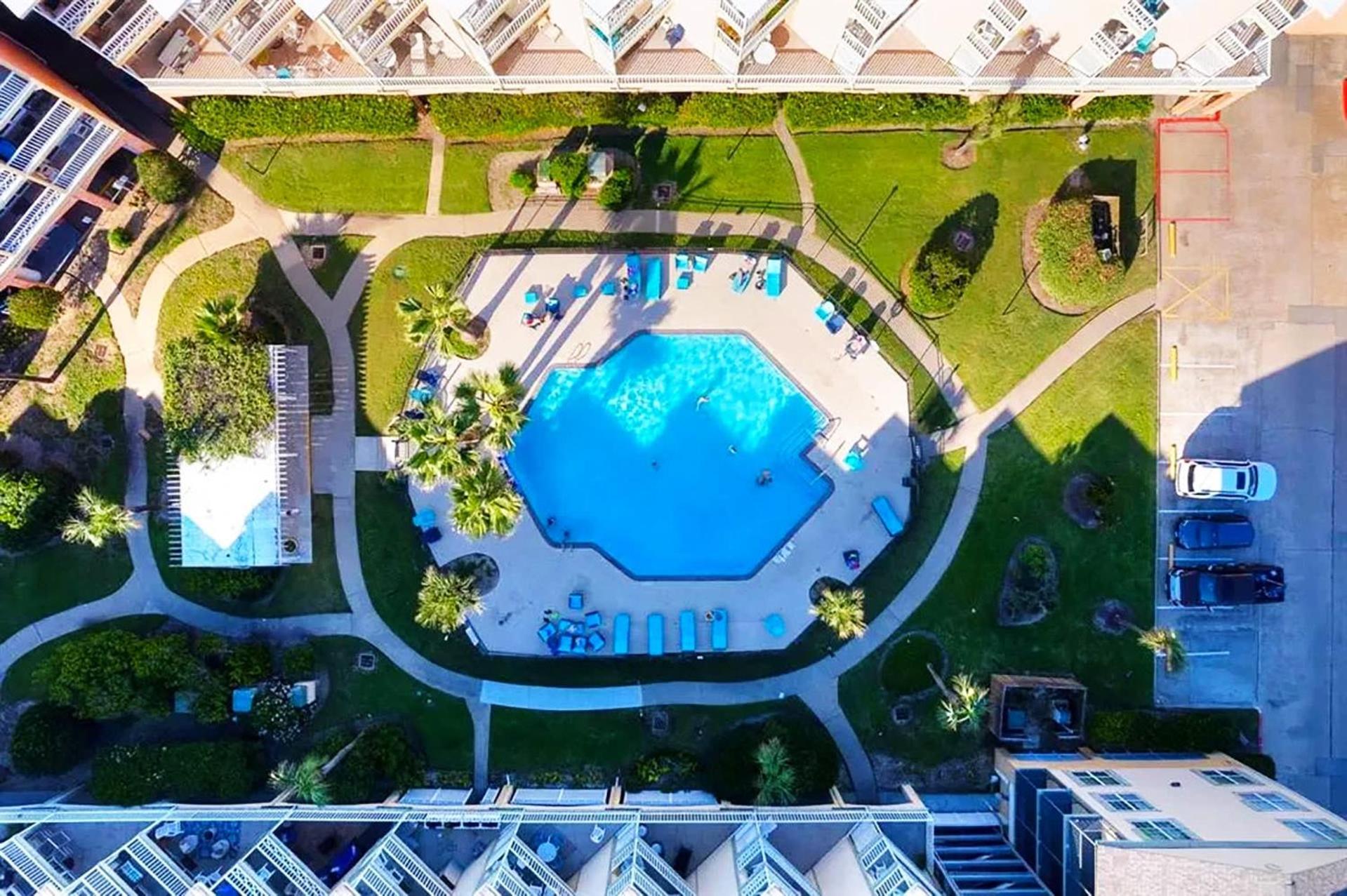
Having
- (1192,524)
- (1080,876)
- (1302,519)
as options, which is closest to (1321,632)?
(1302,519)

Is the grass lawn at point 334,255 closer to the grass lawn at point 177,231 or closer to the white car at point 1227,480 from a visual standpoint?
the grass lawn at point 177,231

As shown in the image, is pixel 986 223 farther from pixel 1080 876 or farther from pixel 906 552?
pixel 1080 876

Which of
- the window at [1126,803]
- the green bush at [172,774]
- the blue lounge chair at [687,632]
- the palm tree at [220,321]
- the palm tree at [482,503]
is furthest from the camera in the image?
the blue lounge chair at [687,632]

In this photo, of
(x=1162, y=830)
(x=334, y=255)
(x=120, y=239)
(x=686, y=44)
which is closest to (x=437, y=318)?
(x=334, y=255)

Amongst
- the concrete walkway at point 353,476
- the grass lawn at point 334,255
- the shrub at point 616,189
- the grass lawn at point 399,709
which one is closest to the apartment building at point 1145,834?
the concrete walkway at point 353,476

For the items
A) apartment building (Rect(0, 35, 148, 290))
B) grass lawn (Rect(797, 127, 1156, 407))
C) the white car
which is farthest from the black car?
apartment building (Rect(0, 35, 148, 290))

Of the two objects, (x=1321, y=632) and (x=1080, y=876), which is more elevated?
(x=1321, y=632)

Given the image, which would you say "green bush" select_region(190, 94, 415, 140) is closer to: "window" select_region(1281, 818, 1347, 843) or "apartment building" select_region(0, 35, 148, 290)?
"apartment building" select_region(0, 35, 148, 290)
